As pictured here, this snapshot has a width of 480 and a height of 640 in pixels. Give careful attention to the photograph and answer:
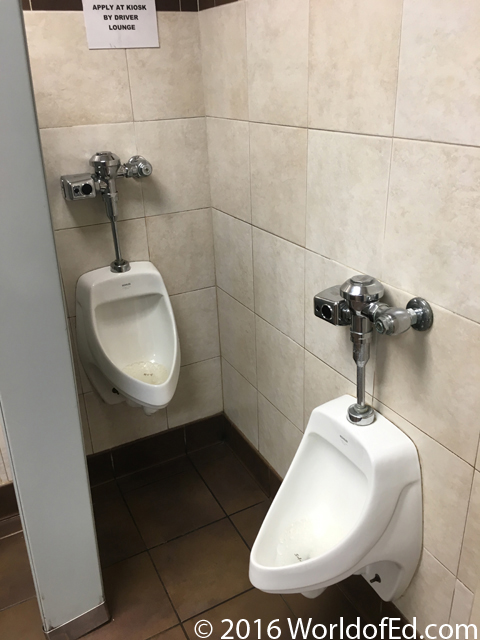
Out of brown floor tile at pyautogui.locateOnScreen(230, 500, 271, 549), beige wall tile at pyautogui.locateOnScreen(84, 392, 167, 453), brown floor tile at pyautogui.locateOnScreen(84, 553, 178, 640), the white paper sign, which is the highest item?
the white paper sign

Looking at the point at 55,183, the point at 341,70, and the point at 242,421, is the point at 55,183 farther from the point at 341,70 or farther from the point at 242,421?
the point at 242,421

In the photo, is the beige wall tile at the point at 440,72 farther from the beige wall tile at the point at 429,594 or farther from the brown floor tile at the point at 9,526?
the brown floor tile at the point at 9,526

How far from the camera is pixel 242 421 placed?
2176 millimetres

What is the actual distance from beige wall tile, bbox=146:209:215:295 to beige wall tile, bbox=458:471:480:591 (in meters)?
1.28

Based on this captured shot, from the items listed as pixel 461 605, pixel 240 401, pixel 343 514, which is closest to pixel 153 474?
pixel 240 401

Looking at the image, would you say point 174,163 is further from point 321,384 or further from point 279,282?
point 321,384

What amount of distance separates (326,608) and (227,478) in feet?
2.24

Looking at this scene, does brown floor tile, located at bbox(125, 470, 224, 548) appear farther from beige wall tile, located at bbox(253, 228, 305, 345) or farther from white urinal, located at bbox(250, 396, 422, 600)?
beige wall tile, located at bbox(253, 228, 305, 345)

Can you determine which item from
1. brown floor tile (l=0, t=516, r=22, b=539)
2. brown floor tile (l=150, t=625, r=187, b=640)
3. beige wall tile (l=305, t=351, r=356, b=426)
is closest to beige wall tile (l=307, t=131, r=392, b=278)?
beige wall tile (l=305, t=351, r=356, b=426)

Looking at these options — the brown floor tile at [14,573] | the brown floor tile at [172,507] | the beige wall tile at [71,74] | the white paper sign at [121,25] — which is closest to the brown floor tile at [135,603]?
the brown floor tile at [172,507]

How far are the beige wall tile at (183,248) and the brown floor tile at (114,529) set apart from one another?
0.84 metres

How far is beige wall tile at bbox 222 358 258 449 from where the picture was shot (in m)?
2.06

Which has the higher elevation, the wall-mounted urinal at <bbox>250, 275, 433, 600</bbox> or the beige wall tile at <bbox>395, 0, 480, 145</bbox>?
the beige wall tile at <bbox>395, 0, 480, 145</bbox>

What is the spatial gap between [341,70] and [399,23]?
0.20 meters
